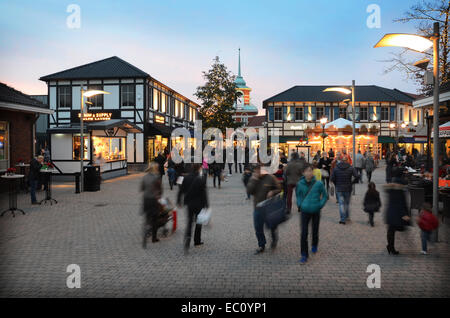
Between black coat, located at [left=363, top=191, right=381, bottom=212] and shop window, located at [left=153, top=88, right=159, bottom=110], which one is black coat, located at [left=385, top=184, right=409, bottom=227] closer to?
black coat, located at [left=363, top=191, right=381, bottom=212]

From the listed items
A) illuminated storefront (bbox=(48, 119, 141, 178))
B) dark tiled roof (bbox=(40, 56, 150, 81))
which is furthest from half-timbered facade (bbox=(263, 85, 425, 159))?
illuminated storefront (bbox=(48, 119, 141, 178))

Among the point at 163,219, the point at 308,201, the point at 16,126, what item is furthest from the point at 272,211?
the point at 16,126

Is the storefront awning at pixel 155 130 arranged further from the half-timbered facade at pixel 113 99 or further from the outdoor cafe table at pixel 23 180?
the outdoor cafe table at pixel 23 180

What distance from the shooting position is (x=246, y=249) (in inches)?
251

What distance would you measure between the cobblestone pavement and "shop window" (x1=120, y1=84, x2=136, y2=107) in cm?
1923

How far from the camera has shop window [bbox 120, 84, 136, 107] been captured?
27031mm

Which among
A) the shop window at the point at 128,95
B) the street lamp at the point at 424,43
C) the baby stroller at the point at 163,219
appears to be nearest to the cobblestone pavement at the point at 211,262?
the baby stroller at the point at 163,219

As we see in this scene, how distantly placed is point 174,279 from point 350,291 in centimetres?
256

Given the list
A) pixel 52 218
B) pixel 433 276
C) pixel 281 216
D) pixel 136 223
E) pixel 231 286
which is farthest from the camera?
pixel 52 218

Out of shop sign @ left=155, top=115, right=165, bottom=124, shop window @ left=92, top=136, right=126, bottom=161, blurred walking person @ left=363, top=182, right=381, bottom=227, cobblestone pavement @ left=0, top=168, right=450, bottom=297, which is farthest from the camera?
shop sign @ left=155, top=115, right=165, bottom=124

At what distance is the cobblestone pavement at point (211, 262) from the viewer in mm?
4531

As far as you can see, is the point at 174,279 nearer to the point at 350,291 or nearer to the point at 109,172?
the point at 350,291

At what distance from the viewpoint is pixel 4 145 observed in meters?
14.4

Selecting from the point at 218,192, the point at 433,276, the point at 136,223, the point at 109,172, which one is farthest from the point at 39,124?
the point at 433,276
